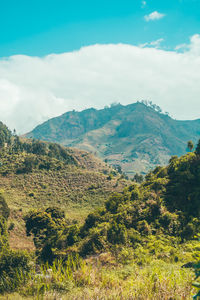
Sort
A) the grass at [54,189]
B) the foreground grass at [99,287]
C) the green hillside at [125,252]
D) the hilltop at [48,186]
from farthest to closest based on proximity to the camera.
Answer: the hilltop at [48,186] → the grass at [54,189] → the green hillside at [125,252] → the foreground grass at [99,287]

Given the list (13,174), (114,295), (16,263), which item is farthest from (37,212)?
(114,295)

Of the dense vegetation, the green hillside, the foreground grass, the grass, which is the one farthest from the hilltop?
the foreground grass

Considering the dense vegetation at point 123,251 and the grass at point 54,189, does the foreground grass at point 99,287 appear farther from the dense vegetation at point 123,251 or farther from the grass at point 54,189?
the grass at point 54,189

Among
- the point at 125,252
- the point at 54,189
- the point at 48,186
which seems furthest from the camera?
the point at 48,186

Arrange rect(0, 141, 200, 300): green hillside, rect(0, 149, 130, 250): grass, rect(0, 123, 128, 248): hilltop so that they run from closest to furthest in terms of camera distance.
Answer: rect(0, 141, 200, 300): green hillside → rect(0, 149, 130, 250): grass → rect(0, 123, 128, 248): hilltop

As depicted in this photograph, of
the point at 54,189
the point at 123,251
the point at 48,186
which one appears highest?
the point at 48,186

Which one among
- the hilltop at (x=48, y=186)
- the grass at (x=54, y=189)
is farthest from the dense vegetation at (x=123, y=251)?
the hilltop at (x=48, y=186)

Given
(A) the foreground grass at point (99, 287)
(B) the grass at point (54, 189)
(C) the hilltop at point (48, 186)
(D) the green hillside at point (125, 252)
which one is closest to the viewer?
(A) the foreground grass at point (99, 287)

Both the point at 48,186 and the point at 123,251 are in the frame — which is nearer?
the point at 123,251

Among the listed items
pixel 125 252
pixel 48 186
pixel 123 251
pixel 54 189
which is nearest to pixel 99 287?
pixel 125 252

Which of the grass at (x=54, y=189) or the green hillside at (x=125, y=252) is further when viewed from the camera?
the grass at (x=54, y=189)

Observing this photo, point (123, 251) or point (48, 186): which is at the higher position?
point (48, 186)

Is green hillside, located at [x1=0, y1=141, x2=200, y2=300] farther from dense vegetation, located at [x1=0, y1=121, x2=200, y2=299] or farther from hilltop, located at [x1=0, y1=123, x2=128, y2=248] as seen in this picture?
hilltop, located at [x1=0, y1=123, x2=128, y2=248]

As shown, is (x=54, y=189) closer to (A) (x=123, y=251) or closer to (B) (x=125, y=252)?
(A) (x=123, y=251)
